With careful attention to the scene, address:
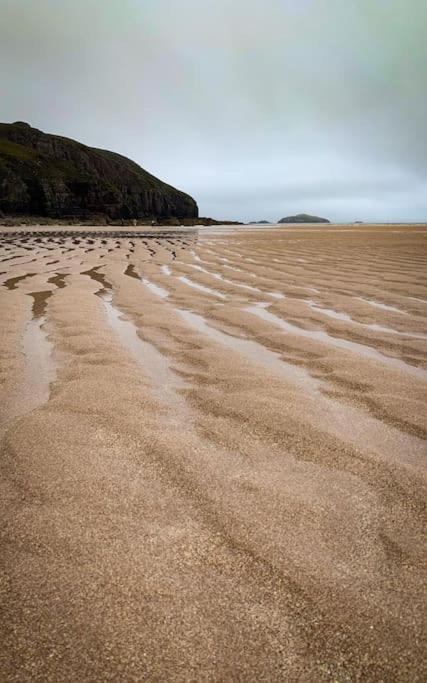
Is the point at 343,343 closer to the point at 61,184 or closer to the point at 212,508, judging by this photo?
the point at 212,508

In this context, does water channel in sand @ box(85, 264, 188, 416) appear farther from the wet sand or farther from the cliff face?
the cliff face

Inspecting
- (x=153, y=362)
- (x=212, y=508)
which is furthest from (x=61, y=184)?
(x=212, y=508)

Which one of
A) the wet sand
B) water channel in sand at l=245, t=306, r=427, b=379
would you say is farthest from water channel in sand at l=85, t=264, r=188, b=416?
water channel in sand at l=245, t=306, r=427, b=379

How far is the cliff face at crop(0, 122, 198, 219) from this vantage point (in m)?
65.0

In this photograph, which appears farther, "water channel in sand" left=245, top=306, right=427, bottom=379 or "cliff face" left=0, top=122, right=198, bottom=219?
"cliff face" left=0, top=122, right=198, bottom=219

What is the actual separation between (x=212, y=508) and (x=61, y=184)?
81039 mm

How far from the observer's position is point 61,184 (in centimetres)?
7225

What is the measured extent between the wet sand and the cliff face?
67.4m

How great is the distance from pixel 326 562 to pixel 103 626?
0.69 meters

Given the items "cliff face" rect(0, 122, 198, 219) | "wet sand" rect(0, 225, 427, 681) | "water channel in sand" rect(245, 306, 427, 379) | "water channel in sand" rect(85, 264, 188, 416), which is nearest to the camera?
"wet sand" rect(0, 225, 427, 681)

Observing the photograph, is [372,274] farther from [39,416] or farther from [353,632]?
[353,632]

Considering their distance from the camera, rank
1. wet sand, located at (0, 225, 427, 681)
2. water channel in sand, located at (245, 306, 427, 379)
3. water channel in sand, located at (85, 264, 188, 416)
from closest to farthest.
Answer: wet sand, located at (0, 225, 427, 681) < water channel in sand, located at (85, 264, 188, 416) < water channel in sand, located at (245, 306, 427, 379)

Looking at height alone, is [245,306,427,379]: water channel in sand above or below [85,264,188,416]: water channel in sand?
above

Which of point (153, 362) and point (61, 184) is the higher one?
point (61, 184)
